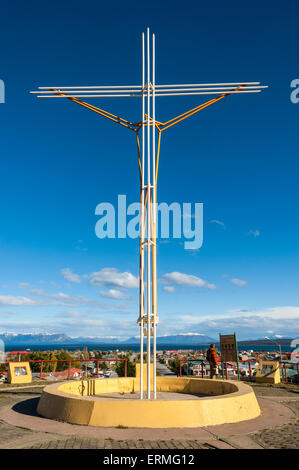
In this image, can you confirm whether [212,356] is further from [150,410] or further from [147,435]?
[147,435]

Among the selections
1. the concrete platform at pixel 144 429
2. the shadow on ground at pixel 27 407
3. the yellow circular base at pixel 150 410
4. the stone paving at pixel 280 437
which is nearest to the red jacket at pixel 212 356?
the concrete platform at pixel 144 429

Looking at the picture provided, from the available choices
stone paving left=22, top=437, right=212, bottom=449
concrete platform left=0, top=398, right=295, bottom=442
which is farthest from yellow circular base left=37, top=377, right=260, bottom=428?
stone paving left=22, top=437, right=212, bottom=449

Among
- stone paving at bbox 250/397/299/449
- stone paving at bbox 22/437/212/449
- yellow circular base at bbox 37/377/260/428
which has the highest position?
yellow circular base at bbox 37/377/260/428

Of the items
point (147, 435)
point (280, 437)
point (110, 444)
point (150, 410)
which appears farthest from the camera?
point (150, 410)

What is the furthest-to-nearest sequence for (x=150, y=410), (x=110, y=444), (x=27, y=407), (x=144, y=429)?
1. (x=27, y=407)
2. (x=150, y=410)
3. (x=144, y=429)
4. (x=110, y=444)

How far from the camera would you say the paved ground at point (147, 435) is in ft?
22.7

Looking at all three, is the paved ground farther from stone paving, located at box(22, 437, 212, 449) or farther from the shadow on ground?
the shadow on ground

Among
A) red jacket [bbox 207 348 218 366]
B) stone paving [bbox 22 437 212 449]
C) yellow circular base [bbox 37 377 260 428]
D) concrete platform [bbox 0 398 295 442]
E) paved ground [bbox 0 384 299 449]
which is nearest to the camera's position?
stone paving [bbox 22 437 212 449]

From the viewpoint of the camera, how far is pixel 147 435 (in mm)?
7594

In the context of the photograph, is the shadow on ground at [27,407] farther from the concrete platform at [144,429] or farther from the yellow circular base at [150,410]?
the yellow circular base at [150,410]

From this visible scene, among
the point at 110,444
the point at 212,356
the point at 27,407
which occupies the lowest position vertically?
the point at 27,407

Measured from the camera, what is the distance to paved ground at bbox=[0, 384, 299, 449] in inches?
272

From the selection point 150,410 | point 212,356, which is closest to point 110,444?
point 150,410
